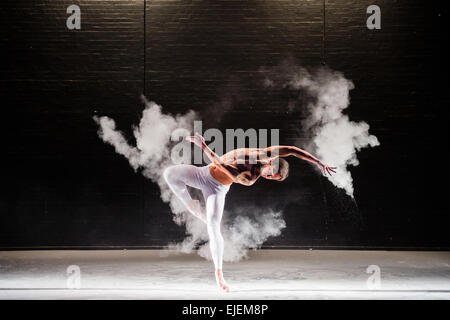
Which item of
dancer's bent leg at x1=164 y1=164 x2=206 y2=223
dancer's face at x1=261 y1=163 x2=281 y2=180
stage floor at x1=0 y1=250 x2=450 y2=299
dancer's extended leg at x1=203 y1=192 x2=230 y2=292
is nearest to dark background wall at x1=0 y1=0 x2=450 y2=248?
stage floor at x1=0 y1=250 x2=450 y2=299

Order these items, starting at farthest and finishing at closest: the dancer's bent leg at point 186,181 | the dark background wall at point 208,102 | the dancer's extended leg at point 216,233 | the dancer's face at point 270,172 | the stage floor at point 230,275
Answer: the dark background wall at point 208,102
the dancer's face at point 270,172
the dancer's bent leg at point 186,181
the dancer's extended leg at point 216,233
the stage floor at point 230,275

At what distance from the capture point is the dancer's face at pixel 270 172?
6.20 m

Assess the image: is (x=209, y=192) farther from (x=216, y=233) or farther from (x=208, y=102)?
(x=208, y=102)

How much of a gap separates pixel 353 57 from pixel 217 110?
2357mm

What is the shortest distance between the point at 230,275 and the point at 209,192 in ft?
4.16

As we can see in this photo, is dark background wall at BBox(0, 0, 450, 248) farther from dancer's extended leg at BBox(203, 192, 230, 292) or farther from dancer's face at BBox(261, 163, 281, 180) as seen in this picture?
dancer's extended leg at BBox(203, 192, 230, 292)

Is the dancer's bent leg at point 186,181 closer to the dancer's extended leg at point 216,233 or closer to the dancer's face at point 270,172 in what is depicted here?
the dancer's extended leg at point 216,233

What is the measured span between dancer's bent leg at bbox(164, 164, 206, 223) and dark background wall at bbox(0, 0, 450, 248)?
8.35ft

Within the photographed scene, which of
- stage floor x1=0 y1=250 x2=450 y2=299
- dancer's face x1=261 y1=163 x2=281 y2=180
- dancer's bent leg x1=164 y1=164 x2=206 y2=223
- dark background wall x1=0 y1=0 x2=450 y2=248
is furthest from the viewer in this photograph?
dark background wall x1=0 y1=0 x2=450 y2=248

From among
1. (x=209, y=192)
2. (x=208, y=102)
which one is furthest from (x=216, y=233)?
(x=208, y=102)

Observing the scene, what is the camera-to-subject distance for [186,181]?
616 cm

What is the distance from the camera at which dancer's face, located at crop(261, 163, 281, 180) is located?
620 centimetres

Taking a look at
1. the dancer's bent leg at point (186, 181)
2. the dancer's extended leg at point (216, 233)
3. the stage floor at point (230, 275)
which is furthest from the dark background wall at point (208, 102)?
the dancer's extended leg at point (216, 233)

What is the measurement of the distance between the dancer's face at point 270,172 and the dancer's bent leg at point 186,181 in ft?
2.55
